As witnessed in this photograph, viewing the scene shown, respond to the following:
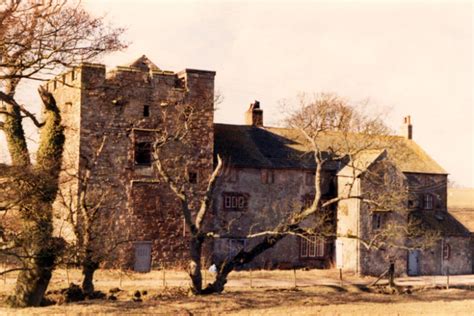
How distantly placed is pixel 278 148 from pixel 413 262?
38.4 feet

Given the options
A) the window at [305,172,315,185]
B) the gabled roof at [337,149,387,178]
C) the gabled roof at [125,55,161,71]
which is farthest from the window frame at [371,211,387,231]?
the gabled roof at [125,55,161,71]

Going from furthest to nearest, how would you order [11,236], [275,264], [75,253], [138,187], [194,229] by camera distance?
[275,264]
[138,187]
[194,229]
[75,253]
[11,236]

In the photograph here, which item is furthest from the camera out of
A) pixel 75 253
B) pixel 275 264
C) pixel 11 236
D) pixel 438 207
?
pixel 438 207

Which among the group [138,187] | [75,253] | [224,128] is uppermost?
[224,128]

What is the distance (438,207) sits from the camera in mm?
51438

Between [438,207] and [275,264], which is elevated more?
[438,207]

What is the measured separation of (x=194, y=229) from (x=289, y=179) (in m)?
14.9

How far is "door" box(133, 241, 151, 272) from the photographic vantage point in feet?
129

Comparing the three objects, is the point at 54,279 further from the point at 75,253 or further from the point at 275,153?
the point at 275,153

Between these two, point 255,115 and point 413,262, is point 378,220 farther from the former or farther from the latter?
point 255,115

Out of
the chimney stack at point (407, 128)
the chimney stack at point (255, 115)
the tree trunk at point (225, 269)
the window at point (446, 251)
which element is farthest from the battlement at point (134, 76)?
the window at point (446, 251)

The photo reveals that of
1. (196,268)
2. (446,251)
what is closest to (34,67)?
(196,268)

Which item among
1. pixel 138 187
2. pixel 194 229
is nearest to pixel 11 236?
pixel 194 229

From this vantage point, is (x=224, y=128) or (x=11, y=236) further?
(x=224, y=128)
